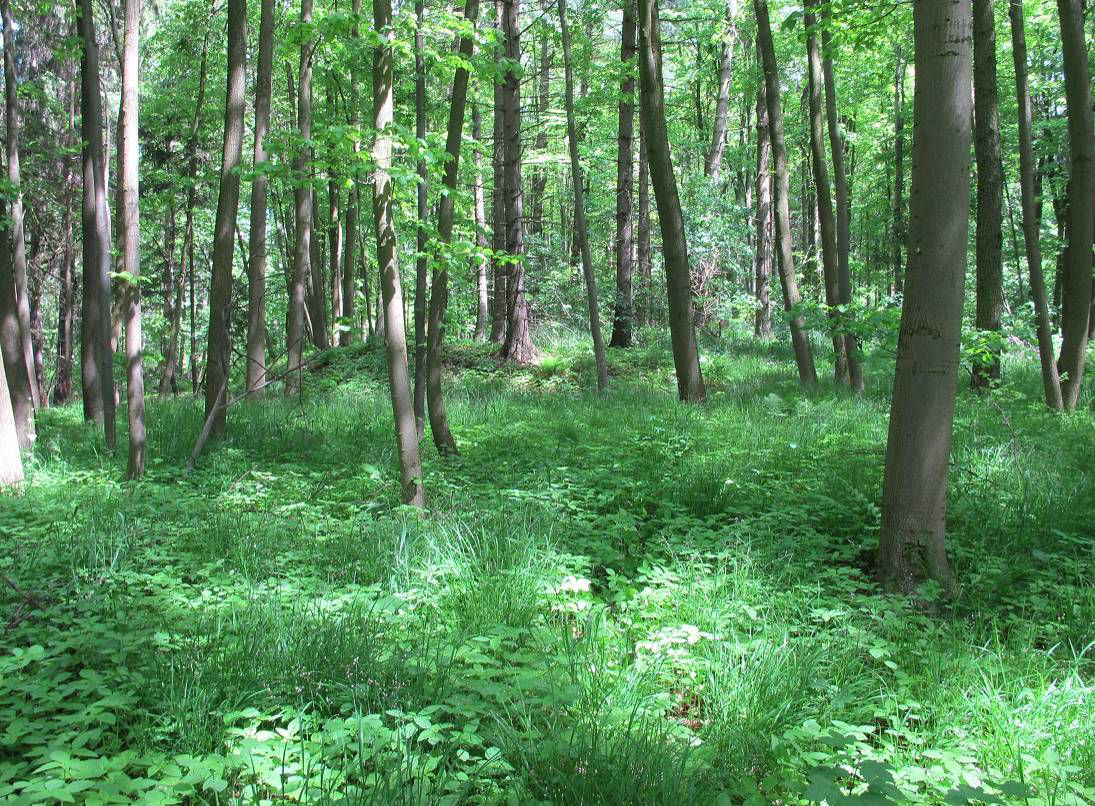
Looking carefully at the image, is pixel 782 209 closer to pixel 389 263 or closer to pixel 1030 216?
pixel 1030 216

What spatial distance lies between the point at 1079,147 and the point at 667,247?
4604 millimetres

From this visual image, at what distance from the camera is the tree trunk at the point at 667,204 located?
8680mm

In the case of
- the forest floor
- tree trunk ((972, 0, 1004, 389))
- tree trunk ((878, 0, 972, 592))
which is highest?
tree trunk ((972, 0, 1004, 389))

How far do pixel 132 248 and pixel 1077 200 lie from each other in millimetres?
9847

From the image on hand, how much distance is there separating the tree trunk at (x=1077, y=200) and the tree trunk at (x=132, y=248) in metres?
9.29

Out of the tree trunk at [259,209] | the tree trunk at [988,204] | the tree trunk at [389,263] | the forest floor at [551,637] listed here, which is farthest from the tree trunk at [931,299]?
the tree trunk at [259,209]

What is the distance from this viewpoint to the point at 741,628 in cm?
323

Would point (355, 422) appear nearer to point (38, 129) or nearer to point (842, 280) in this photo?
point (842, 280)

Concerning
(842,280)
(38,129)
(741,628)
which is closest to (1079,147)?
(842,280)

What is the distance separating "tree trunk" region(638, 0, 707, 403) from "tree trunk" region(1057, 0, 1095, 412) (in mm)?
4176

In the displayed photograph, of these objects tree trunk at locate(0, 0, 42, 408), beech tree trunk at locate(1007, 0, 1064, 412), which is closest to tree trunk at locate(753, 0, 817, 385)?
beech tree trunk at locate(1007, 0, 1064, 412)

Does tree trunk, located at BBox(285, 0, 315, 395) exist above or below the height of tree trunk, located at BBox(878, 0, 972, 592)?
above

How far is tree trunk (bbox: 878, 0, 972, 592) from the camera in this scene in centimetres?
347

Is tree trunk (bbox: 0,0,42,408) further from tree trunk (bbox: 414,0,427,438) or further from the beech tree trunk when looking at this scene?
the beech tree trunk
